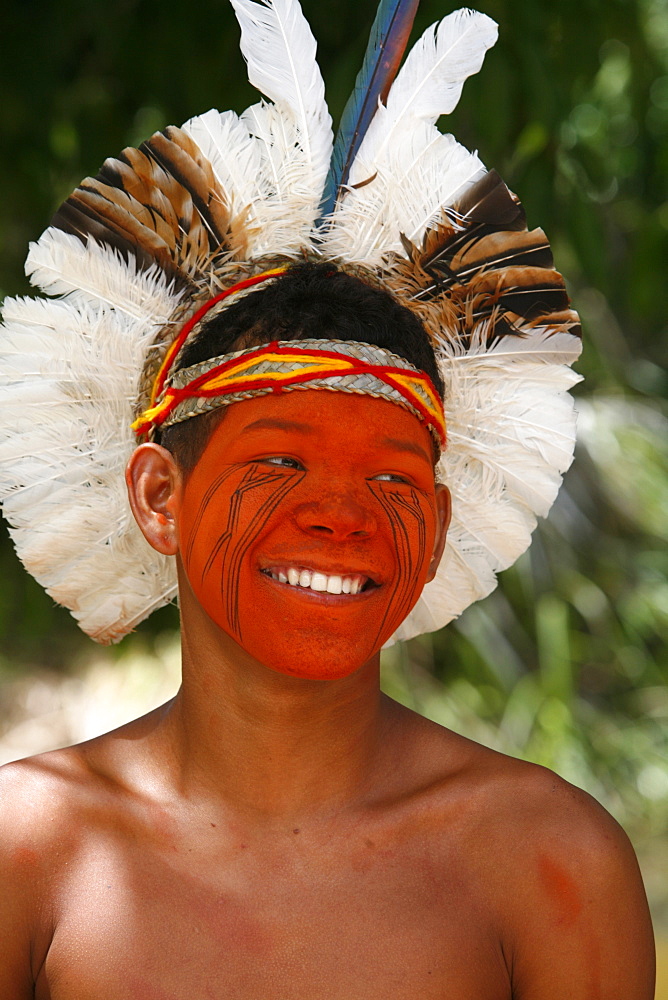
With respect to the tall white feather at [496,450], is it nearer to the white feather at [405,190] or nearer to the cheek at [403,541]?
the white feather at [405,190]

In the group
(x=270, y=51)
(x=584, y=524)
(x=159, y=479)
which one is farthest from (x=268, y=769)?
(x=584, y=524)

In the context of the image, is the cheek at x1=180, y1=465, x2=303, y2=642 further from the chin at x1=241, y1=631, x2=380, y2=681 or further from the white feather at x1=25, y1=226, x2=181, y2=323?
the white feather at x1=25, y1=226, x2=181, y2=323

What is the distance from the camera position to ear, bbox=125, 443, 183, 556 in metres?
2.04

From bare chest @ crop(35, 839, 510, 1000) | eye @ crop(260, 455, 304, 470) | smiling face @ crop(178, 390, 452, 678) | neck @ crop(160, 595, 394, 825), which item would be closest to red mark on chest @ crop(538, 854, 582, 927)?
bare chest @ crop(35, 839, 510, 1000)

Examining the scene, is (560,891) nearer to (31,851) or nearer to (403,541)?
(403,541)

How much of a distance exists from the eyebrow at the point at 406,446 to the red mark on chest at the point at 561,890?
0.66 metres

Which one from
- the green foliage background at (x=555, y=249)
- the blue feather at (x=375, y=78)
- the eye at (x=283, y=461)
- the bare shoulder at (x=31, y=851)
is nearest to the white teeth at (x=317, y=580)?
the eye at (x=283, y=461)

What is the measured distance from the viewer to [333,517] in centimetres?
181

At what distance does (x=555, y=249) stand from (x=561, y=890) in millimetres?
2805

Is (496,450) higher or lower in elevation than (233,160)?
lower

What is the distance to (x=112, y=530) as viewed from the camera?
89.5 inches

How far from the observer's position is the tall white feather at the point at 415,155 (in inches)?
80.7

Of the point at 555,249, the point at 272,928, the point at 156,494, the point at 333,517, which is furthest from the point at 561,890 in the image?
the point at 555,249

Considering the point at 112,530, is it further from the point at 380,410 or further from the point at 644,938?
the point at 644,938
